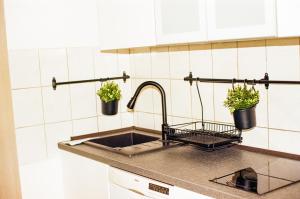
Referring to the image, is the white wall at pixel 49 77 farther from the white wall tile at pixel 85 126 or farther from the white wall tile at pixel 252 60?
the white wall tile at pixel 252 60

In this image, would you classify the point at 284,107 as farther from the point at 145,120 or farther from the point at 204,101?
the point at 145,120

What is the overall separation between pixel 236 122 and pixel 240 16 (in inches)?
20.8

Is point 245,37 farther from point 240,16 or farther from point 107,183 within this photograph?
point 107,183

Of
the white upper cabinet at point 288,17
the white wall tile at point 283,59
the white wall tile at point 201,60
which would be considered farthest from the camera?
the white wall tile at point 201,60

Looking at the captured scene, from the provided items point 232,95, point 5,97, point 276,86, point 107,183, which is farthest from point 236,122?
point 5,97

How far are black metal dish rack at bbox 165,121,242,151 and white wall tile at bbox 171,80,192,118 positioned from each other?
9 centimetres

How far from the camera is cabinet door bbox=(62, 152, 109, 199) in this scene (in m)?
2.24

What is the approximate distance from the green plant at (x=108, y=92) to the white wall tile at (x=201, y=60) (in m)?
0.56

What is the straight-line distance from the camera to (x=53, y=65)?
257cm

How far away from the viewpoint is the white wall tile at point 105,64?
275cm

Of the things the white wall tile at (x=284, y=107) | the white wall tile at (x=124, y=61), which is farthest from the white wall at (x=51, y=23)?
the white wall tile at (x=284, y=107)

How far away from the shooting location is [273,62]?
1950 millimetres

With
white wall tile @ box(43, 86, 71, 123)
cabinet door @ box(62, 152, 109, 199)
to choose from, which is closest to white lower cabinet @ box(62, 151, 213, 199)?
cabinet door @ box(62, 152, 109, 199)

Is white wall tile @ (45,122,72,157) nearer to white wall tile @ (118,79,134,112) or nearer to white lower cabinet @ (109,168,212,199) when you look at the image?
white wall tile @ (118,79,134,112)
